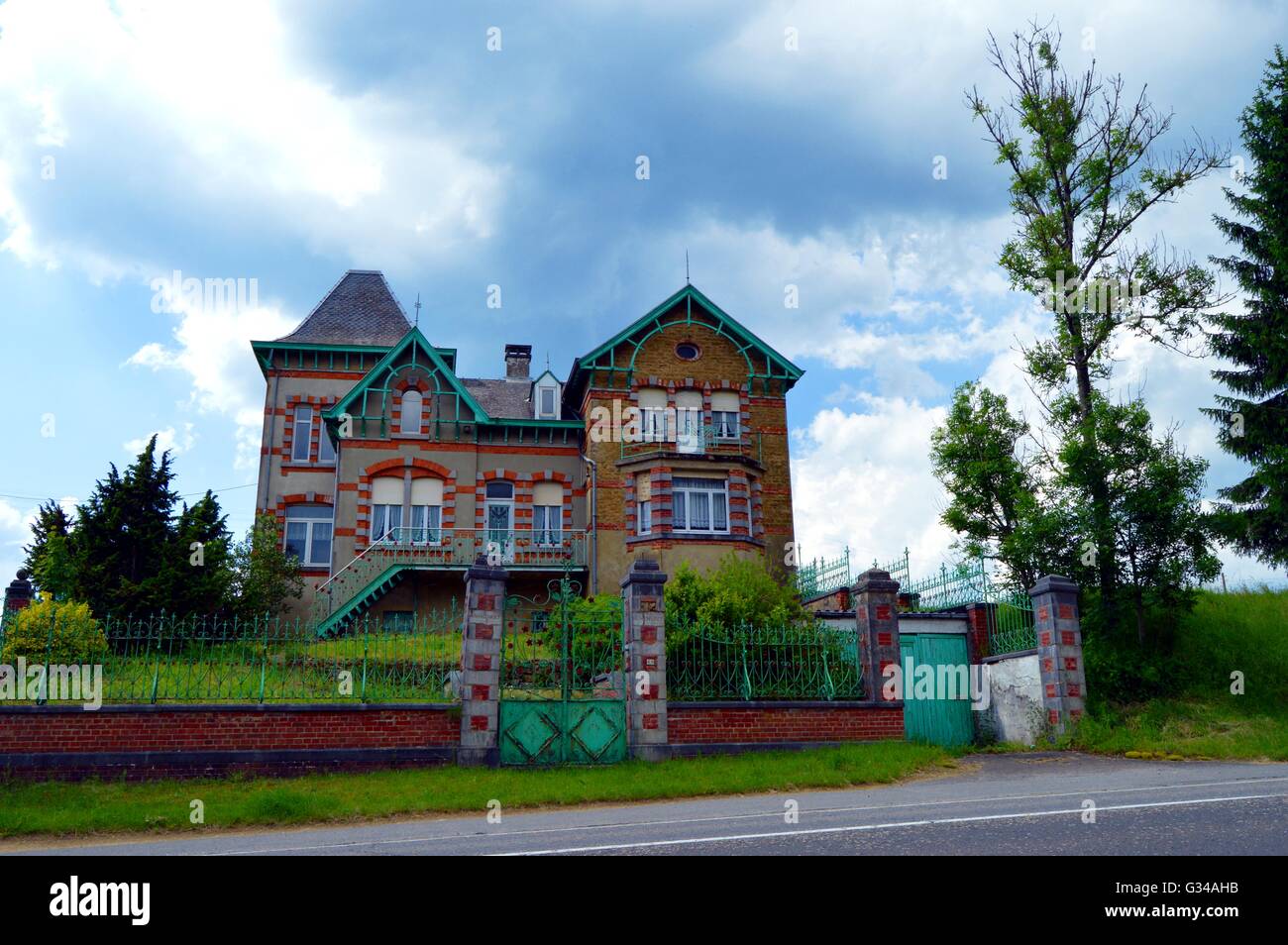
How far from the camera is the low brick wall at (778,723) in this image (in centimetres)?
1452

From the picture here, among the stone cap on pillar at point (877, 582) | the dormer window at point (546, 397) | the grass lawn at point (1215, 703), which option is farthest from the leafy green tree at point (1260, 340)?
the dormer window at point (546, 397)

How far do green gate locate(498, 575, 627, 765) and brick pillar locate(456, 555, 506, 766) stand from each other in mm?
200

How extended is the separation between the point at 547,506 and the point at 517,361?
25.0ft

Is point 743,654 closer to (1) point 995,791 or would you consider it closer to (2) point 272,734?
(1) point 995,791

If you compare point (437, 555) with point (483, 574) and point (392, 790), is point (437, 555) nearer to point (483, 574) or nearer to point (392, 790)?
point (483, 574)

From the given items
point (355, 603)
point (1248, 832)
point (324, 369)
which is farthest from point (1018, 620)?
point (324, 369)

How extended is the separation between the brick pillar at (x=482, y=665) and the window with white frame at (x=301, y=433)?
712 inches

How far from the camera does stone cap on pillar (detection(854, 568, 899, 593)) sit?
16234mm

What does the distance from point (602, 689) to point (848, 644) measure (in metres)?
4.36

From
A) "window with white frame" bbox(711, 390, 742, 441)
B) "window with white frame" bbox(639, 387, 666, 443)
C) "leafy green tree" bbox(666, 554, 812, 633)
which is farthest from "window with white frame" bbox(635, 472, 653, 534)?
"leafy green tree" bbox(666, 554, 812, 633)

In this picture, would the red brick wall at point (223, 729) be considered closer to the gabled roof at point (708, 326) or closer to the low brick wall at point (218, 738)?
the low brick wall at point (218, 738)

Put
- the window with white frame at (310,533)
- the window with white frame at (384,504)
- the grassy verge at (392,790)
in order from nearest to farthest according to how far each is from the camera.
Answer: the grassy verge at (392,790), the window with white frame at (384,504), the window with white frame at (310,533)

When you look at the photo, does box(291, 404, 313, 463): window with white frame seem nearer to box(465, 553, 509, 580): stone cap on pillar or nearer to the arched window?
the arched window

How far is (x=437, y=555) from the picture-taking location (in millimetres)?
27500
